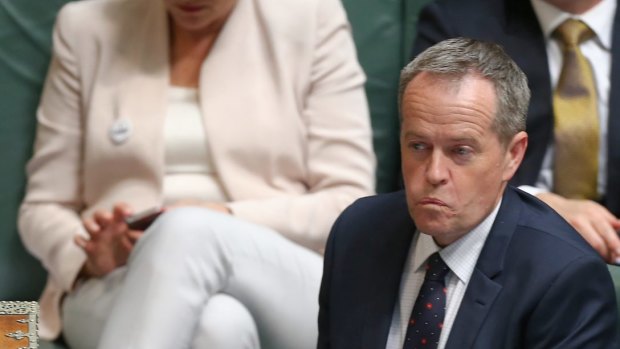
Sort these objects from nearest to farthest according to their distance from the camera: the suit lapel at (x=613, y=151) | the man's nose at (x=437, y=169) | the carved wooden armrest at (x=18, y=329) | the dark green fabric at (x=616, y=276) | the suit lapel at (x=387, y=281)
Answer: the carved wooden armrest at (x=18, y=329)
the man's nose at (x=437, y=169)
the suit lapel at (x=387, y=281)
the dark green fabric at (x=616, y=276)
the suit lapel at (x=613, y=151)

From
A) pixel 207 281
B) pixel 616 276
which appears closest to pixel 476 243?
pixel 616 276

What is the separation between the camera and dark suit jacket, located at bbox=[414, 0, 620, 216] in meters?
2.32

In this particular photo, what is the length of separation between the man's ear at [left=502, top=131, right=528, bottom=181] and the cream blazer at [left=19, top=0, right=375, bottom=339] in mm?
744

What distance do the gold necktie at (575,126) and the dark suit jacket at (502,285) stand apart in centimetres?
68

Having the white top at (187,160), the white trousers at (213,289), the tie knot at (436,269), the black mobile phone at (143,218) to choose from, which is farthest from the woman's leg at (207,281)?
the tie knot at (436,269)

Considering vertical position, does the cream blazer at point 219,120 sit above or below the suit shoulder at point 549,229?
below

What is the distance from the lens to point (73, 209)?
8.05 feet

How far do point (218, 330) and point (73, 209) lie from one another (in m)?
0.59

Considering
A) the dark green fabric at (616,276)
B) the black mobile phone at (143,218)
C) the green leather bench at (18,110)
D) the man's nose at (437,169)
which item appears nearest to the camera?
the man's nose at (437,169)

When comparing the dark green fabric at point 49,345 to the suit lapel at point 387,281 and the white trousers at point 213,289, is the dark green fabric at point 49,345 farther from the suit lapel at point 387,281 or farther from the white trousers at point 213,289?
the suit lapel at point 387,281

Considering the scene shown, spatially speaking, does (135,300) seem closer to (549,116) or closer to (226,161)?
(226,161)

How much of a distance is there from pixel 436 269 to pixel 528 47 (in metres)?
0.85

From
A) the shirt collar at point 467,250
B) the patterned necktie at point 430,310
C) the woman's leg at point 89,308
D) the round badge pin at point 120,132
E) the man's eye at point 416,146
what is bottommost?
the woman's leg at point 89,308

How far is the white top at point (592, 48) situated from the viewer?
2.36 meters
